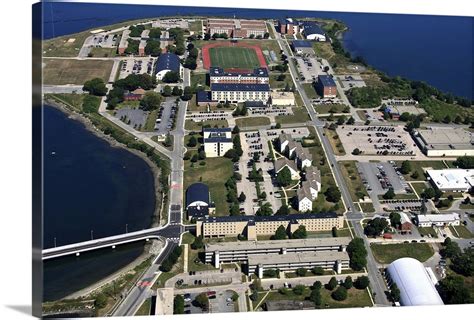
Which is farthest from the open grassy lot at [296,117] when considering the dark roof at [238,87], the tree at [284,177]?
the tree at [284,177]

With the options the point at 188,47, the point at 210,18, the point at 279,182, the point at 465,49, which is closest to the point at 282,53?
the point at 188,47

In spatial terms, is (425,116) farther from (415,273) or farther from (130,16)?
(130,16)

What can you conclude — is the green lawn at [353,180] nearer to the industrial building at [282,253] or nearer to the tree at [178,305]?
the industrial building at [282,253]

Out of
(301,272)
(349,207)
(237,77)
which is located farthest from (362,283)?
(237,77)

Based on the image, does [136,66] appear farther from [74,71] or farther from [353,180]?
[353,180]

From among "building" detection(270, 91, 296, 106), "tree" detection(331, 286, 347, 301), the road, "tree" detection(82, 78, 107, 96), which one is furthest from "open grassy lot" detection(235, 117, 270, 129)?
"tree" detection(331, 286, 347, 301)

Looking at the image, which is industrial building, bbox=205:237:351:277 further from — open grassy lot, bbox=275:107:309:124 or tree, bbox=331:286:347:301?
open grassy lot, bbox=275:107:309:124
